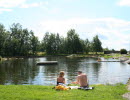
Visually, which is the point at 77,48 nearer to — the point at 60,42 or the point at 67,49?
the point at 67,49

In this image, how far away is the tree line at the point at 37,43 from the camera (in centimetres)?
12251

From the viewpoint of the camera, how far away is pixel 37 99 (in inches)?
499

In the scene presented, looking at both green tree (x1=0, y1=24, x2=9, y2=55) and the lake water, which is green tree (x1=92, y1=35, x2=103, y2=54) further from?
the lake water

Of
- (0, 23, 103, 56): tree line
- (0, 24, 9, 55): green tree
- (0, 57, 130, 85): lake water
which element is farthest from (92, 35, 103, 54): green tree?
(0, 57, 130, 85): lake water

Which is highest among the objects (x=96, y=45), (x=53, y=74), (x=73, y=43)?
(x=73, y=43)

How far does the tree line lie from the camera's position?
402 feet

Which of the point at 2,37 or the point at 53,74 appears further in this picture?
the point at 2,37

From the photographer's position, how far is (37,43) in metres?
150

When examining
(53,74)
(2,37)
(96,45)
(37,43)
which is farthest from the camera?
(96,45)

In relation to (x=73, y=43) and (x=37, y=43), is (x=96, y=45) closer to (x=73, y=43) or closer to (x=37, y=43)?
(x=73, y=43)

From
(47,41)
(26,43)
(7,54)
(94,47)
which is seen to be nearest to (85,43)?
(94,47)

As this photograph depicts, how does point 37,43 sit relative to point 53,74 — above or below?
above

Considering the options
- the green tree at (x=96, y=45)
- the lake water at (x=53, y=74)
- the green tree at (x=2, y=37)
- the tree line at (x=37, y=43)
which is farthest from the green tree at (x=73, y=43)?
the lake water at (x=53, y=74)

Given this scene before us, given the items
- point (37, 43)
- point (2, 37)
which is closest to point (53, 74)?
point (2, 37)
